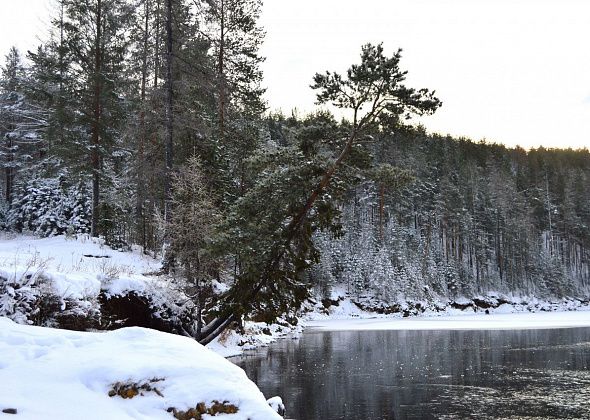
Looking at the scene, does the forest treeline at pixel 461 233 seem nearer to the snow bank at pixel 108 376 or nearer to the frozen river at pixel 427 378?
the frozen river at pixel 427 378

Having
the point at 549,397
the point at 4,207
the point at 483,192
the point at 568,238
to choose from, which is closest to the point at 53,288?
the point at 549,397

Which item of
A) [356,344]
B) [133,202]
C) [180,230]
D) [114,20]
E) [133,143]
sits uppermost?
[114,20]

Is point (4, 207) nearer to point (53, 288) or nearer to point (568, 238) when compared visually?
point (53, 288)

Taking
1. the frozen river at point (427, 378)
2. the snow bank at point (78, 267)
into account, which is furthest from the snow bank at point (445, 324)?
the snow bank at point (78, 267)

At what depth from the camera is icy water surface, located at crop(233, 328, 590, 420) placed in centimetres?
1403

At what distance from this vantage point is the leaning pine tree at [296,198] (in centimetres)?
1856

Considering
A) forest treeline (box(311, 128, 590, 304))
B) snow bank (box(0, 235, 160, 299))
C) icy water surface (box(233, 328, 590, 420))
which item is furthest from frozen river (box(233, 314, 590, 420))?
forest treeline (box(311, 128, 590, 304))

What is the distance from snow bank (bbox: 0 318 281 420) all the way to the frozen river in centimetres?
652

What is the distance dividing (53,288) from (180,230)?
31.6 ft

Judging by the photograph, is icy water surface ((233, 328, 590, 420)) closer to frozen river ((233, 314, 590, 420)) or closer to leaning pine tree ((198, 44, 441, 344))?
frozen river ((233, 314, 590, 420))

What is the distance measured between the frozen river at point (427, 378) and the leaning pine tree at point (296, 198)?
3095mm

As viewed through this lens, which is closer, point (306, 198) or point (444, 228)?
point (306, 198)

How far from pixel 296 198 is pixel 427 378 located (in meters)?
8.11

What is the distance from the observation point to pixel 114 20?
2870cm
